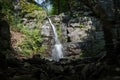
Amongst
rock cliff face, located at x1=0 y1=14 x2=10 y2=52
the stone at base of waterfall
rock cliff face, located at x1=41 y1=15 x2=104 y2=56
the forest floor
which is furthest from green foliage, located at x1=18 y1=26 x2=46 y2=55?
the forest floor

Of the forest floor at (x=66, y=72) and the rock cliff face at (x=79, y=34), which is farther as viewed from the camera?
the rock cliff face at (x=79, y=34)

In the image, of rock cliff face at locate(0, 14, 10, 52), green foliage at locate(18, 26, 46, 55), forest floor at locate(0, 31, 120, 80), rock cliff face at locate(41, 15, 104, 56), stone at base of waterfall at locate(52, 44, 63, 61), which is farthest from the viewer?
stone at base of waterfall at locate(52, 44, 63, 61)

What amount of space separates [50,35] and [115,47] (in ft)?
57.6

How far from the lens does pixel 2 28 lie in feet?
47.4

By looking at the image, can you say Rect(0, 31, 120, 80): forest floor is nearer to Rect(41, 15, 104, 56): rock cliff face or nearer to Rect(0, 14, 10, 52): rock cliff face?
Rect(0, 14, 10, 52): rock cliff face

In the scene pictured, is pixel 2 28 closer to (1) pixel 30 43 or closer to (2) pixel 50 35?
(1) pixel 30 43

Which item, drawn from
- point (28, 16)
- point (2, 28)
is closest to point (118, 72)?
point (2, 28)

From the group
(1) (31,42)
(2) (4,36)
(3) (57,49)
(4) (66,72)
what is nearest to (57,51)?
(3) (57,49)

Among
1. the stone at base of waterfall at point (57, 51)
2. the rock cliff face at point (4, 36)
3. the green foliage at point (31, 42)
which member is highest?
the rock cliff face at point (4, 36)

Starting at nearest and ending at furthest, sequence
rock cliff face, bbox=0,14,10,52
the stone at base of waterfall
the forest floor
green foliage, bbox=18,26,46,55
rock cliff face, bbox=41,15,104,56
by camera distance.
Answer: the forest floor
rock cliff face, bbox=0,14,10,52
green foliage, bbox=18,26,46,55
rock cliff face, bbox=41,15,104,56
the stone at base of waterfall

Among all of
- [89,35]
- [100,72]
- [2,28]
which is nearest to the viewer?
[100,72]

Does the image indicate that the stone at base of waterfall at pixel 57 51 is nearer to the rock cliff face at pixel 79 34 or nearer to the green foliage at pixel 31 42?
the rock cliff face at pixel 79 34

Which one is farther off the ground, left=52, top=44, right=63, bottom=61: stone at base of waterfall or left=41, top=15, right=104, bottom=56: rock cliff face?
left=41, top=15, right=104, bottom=56: rock cliff face

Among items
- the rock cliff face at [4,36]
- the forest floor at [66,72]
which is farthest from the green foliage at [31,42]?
the forest floor at [66,72]
